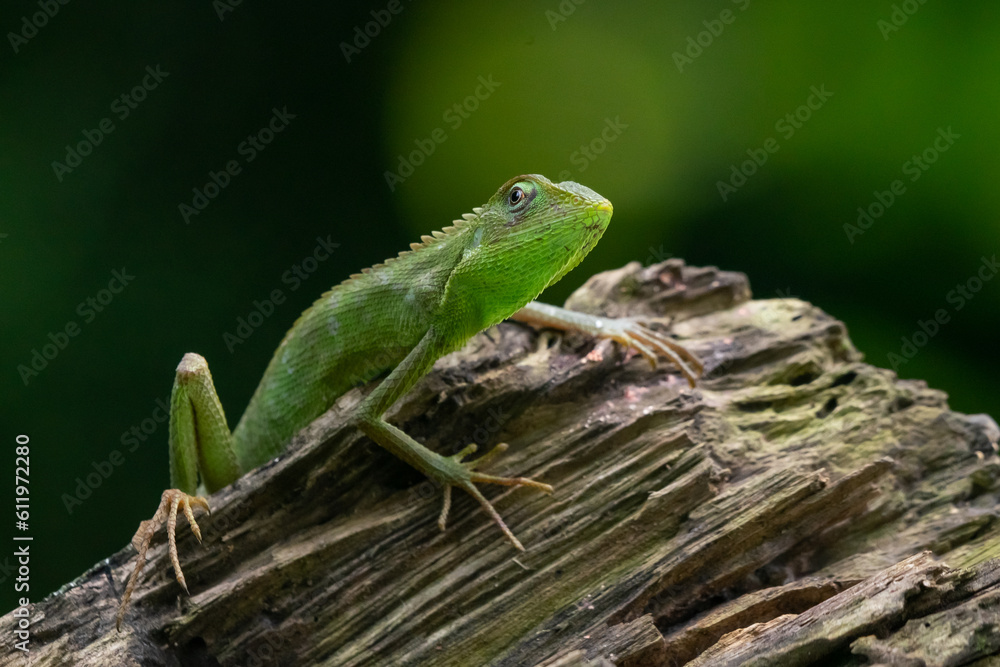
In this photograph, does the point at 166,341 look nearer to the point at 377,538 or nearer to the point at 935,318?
the point at 377,538

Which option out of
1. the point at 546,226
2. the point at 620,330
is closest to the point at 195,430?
the point at 546,226

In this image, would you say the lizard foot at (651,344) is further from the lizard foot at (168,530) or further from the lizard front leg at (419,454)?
the lizard foot at (168,530)

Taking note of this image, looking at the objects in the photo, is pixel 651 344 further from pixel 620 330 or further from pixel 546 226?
pixel 546 226

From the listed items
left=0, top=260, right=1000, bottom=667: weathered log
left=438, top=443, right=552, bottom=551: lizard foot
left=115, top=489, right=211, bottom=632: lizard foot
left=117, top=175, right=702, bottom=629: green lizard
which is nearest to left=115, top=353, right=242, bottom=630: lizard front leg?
left=117, top=175, right=702, bottom=629: green lizard

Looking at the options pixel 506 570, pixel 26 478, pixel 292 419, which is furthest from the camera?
pixel 26 478

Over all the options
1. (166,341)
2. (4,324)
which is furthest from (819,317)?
(4,324)
